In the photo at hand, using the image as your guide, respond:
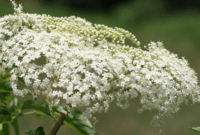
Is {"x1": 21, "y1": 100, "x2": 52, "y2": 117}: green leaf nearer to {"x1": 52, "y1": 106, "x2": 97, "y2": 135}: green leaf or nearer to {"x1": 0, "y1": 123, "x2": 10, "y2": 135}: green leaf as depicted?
{"x1": 52, "y1": 106, "x2": 97, "y2": 135}: green leaf

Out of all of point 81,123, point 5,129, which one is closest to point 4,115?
point 5,129

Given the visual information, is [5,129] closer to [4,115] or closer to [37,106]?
[4,115]

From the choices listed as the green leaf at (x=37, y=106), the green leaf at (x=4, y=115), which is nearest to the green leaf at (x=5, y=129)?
the green leaf at (x=4, y=115)

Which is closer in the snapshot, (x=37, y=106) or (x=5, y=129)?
(x=37, y=106)

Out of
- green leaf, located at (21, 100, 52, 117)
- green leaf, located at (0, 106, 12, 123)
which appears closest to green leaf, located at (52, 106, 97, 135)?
green leaf, located at (21, 100, 52, 117)

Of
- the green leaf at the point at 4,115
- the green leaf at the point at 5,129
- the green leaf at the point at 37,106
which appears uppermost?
the green leaf at the point at 37,106

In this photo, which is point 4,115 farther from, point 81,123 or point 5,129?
point 81,123

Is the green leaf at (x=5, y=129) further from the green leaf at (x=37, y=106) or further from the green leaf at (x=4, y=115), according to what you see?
the green leaf at (x=37, y=106)

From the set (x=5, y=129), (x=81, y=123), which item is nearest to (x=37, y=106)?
(x=81, y=123)

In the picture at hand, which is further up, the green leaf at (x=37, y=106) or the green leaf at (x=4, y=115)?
the green leaf at (x=37, y=106)

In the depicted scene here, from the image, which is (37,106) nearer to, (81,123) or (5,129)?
(81,123)

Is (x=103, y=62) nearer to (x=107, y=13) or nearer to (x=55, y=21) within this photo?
(x=55, y=21)

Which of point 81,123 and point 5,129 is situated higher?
point 81,123
